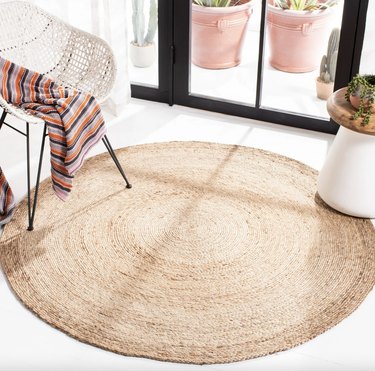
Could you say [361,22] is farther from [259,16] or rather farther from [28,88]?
[28,88]

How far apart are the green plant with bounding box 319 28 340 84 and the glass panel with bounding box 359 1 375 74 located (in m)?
0.19

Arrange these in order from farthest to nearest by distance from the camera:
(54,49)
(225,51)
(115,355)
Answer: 1. (225,51)
2. (54,49)
3. (115,355)

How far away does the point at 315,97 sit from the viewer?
11.9 ft

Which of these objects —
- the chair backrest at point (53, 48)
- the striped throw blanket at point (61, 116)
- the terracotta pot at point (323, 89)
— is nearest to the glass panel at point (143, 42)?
the chair backrest at point (53, 48)

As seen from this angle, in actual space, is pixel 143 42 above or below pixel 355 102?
below

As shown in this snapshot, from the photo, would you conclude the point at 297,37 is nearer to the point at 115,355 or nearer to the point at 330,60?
the point at 330,60

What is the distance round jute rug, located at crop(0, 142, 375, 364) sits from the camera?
90.9 inches

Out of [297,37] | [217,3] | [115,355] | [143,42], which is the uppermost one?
[217,3]

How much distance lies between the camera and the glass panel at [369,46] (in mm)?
3132

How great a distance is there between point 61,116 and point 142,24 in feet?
4.25

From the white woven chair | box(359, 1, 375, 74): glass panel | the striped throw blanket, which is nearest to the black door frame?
box(359, 1, 375, 74): glass panel

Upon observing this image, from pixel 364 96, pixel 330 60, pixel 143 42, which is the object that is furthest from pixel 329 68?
pixel 143 42

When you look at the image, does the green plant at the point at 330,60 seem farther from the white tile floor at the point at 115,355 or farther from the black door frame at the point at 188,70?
the white tile floor at the point at 115,355

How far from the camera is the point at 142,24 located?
377cm
